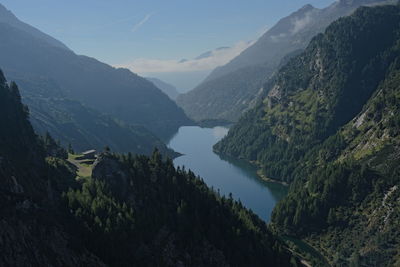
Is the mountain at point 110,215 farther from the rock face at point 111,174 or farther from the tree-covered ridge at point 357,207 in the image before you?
the tree-covered ridge at point 357,207

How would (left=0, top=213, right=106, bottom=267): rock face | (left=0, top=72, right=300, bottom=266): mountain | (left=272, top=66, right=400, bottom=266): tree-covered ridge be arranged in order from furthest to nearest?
Result: (left=272, top=66, right=400, bottom=266): tree-covered ridge → (left=0, top=72, right=300, bottom=266): mountain → (left=0, top=213, right=106, bottom=267): rock face

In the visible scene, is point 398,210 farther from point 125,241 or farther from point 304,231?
point 125,241

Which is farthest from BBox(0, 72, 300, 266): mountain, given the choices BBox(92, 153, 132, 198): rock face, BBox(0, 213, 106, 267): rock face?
BBox(92, 153, 132, 198): rock face

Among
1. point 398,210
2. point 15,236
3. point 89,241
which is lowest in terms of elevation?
point 398,210

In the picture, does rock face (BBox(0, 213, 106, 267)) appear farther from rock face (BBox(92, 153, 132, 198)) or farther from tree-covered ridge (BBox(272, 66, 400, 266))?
tree-covered ridge (BBox(272, 66, 400, 266))

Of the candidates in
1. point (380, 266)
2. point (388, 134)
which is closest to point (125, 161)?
point (380, 266)

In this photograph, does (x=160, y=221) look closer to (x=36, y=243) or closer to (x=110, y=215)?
(x=110, y=215)

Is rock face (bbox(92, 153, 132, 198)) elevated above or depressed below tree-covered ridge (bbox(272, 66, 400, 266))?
above
